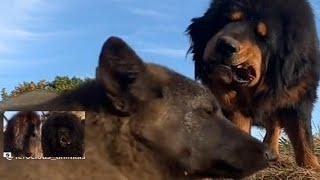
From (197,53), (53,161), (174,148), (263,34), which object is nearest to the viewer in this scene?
(53,161)

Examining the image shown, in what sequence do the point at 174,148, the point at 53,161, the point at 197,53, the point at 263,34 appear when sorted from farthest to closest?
the point at 197,53 → the point at 263,34 → the point at 174,148 → the point at 53,161

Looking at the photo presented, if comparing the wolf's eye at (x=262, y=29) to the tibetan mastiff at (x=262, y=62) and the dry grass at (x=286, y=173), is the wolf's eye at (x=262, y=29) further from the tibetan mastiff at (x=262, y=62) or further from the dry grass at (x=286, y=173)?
the dry grass at (x=286, y=173)

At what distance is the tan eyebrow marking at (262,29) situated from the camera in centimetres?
750

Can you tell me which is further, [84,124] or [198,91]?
[198,91]

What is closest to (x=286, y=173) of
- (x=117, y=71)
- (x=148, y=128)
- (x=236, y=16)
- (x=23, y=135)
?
(x=236, y=16)

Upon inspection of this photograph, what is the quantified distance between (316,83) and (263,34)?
41.5 inches

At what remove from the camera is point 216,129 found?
16.8 feet

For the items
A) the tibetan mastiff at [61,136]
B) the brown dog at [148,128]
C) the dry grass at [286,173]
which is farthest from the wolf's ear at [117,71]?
the dry grass at [286,173]

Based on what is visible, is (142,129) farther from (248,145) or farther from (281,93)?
(281,93)

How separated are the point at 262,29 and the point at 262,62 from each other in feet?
1.03

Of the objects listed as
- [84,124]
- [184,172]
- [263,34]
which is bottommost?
[184,172]

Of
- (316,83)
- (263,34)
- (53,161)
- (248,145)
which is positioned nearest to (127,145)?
(53,161)

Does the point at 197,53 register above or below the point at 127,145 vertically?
above

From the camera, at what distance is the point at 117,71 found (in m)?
4.70
